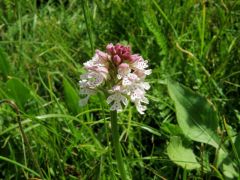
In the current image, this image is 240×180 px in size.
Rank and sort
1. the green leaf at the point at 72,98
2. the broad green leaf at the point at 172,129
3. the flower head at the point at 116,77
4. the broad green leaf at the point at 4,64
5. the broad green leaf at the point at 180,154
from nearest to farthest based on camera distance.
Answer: the flower head at the point at 116,77 < the broad green leaf at the point at 180,154 < the broad green leaf at the point at 172,129 < the green leaf at the point at 72,98 < the broad green leaf at the point at 4,64

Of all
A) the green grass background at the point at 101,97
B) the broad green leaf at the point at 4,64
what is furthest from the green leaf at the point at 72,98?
the broad green leaf at the point at 4,64

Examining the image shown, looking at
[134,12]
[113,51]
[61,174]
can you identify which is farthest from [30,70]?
[113,51]

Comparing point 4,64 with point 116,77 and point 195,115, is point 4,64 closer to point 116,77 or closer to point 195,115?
point 195,115

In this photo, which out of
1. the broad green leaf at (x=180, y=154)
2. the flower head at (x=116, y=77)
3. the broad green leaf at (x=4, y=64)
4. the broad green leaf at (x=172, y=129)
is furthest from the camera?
the broad green leaf at (x=4, y=64)

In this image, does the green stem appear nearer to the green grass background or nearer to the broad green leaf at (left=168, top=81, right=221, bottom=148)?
the green grass background

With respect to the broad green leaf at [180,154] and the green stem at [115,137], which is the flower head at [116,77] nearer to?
the green stem at [115,137]

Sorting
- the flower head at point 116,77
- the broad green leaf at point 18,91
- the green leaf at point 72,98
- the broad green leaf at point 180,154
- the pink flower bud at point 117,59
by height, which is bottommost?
A: the broad green leaf at point 180,154

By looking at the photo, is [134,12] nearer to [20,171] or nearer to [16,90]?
[16,90]

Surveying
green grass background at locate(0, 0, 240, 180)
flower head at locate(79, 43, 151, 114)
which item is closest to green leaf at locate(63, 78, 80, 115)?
green grass background at locate(0, 0, 240, 180)
